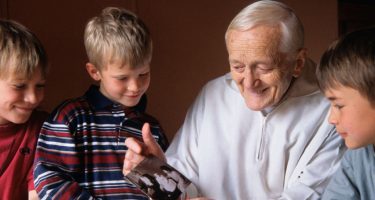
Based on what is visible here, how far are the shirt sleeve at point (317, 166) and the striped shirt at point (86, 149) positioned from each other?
48cm

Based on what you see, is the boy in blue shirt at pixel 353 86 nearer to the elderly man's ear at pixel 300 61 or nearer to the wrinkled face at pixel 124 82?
the elderly man's ear at pixel 300 61

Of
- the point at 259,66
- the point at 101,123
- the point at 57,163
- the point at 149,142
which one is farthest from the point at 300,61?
the point at 57,163

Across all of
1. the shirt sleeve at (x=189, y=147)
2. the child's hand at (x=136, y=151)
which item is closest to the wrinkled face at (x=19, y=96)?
the child's hand at (x=136, y=151)

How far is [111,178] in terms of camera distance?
151 centimetres

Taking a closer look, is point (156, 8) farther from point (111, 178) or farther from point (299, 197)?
point (299, 197)

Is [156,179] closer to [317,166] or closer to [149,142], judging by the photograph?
[149,142]

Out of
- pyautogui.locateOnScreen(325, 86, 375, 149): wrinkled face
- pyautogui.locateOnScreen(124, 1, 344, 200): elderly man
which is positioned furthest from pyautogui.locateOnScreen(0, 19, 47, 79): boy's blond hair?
pyautogui.locateOnScreen(325, 86, 375, 149): wrinkled face

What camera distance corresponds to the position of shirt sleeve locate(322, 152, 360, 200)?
1403mm

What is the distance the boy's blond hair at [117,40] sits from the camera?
1.47m

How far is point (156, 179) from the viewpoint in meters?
1.27

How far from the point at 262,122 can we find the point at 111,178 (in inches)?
20.3

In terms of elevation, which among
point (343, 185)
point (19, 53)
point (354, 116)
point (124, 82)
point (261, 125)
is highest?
point (19, 53)

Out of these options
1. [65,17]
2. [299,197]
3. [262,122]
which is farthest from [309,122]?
[65,17]

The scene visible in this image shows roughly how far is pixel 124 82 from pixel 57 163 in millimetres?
315
